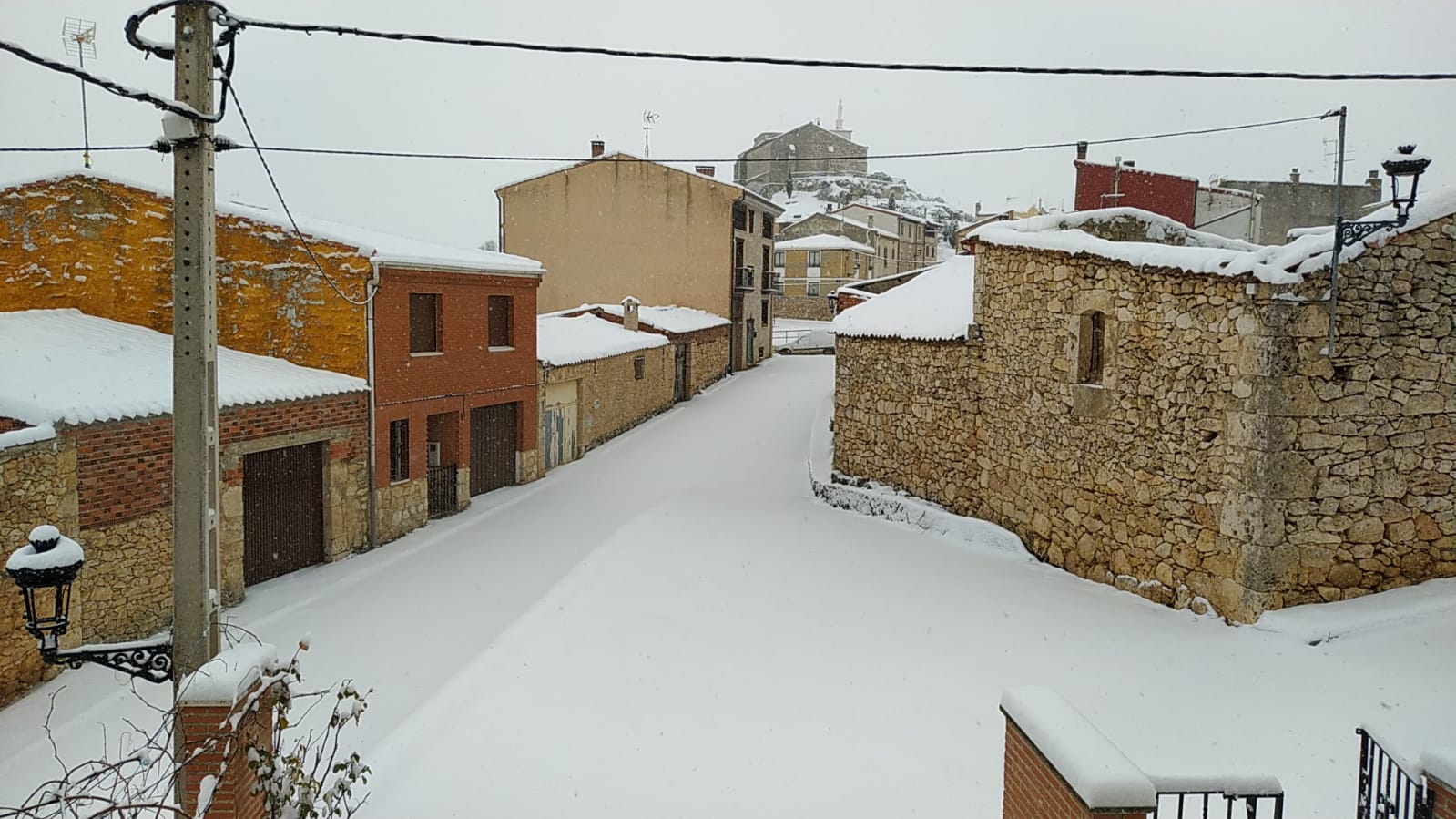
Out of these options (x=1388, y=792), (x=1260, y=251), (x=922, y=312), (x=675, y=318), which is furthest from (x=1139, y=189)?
(x=1388, y=792)

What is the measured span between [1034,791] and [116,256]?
14749 mm

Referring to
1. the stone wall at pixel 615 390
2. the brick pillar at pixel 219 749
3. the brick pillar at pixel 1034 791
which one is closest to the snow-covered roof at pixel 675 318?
the stone wall at pixel 615 390

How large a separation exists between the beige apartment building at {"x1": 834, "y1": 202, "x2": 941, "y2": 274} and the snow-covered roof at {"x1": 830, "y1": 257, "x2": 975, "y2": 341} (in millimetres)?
44802

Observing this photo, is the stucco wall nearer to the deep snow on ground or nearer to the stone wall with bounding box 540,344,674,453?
the deep snow on ground

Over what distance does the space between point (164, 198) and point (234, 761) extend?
12.0 m

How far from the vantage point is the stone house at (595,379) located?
828 inches

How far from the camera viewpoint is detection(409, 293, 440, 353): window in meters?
16.5

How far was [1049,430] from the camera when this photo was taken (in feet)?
40.5

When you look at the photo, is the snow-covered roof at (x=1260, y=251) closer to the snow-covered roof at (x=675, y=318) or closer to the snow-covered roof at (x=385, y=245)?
the snow-covered roof at (x=385, y=245)

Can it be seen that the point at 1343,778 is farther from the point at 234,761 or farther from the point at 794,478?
the point at 794,478

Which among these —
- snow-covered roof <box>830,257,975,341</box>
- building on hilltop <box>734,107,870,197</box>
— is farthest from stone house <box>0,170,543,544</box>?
building on hilltop <box>734,107,870,197</box>

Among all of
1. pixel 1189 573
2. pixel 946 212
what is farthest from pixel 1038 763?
pixel 946 212

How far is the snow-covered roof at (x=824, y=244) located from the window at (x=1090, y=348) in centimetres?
4244

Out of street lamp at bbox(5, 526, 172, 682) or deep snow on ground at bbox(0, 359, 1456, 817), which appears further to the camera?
deep snow on ground at bbox(0, 359, 1456, 817)
